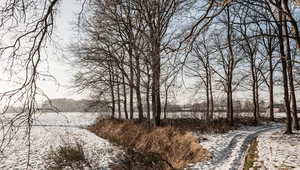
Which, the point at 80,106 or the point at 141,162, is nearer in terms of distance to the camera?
the point at 141,162

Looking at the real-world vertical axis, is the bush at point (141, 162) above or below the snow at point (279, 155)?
below

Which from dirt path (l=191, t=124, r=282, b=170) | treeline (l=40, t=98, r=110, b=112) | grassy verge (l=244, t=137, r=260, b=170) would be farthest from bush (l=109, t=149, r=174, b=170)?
treeline (l=40, t=98, r=110, b=112)

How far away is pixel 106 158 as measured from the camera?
9.87 meters

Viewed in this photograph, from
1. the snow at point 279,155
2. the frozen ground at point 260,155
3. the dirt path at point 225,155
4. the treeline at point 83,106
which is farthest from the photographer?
the dirt path at point 225,155

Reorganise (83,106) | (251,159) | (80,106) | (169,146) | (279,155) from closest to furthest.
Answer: (251,159) → (279,155) → (169,146) → (83,106) → (80,106)

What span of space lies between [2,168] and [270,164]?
947 centimetres

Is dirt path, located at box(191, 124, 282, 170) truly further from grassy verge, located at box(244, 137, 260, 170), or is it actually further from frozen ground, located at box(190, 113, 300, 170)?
grassy verge, located at box(244, 137, 260, 170)

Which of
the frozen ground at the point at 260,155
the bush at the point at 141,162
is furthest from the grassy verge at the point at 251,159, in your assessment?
the bush at the point at 141,162

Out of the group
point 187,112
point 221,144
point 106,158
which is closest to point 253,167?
point 221,144

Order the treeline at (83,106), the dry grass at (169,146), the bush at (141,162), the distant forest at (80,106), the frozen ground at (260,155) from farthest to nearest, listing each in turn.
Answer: the dry grass at (169,146) < the bush at (141,162) < the frozen ground at (260,155) < the treeline at (83,106) < the distant forest at (80,106)

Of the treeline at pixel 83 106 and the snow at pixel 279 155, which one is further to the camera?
the snow at pixel 279 155

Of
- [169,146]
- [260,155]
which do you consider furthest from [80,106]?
[260,155]

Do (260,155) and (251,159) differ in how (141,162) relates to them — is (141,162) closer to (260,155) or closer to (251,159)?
(251,159)

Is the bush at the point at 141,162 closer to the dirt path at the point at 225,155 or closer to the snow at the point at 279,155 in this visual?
the dirt path at the point at 225,155
